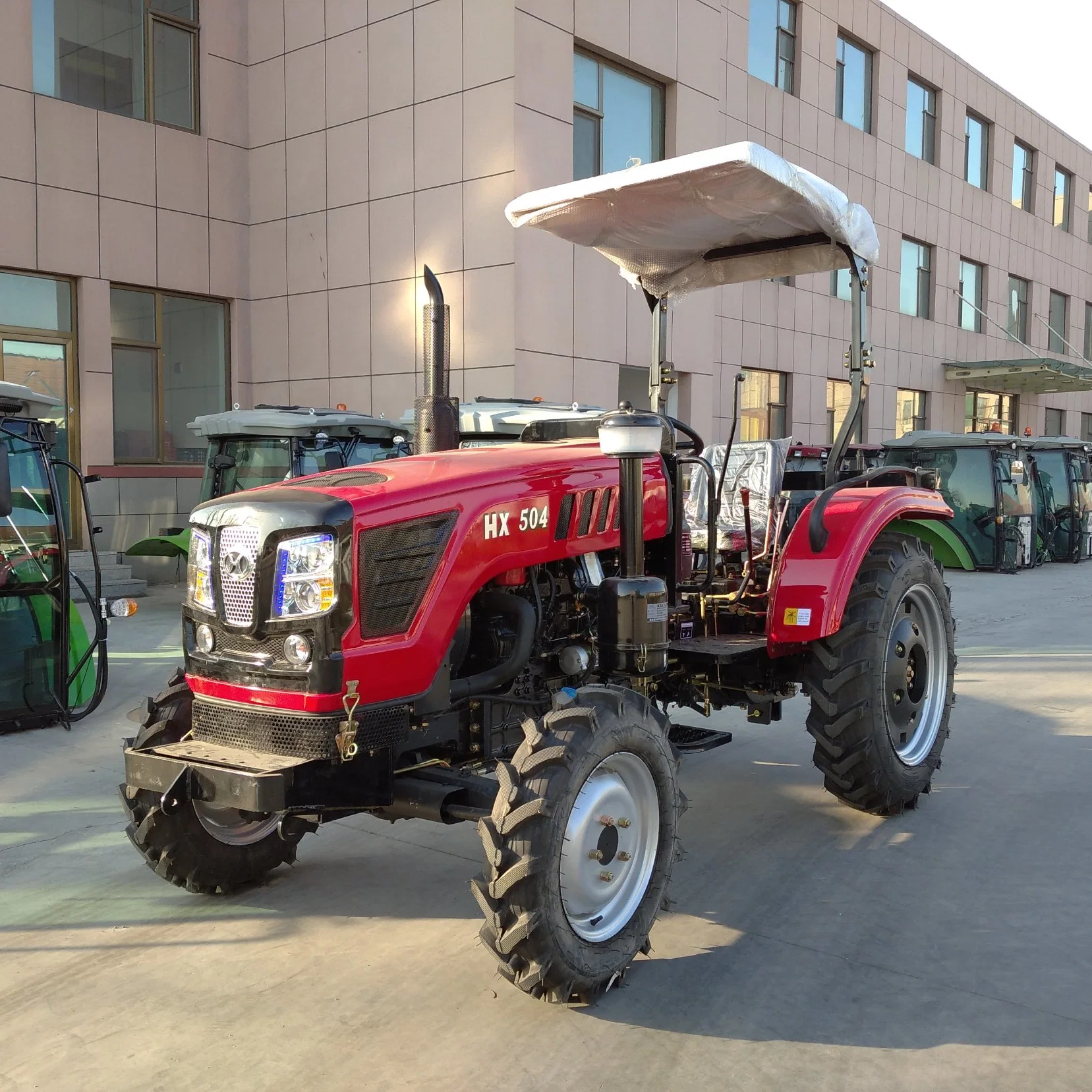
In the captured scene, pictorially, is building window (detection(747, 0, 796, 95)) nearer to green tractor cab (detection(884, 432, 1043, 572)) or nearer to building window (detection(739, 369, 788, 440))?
building window (detection(739, 369, 788, 440))

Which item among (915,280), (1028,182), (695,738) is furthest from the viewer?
(1028,182)

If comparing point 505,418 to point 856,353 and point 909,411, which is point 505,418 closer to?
point 856,353

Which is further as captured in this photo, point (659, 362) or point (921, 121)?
point (921, 121)

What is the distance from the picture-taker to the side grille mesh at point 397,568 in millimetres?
3188

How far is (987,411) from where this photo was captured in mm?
27672

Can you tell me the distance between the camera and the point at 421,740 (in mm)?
3445

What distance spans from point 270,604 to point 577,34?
11.9 metres

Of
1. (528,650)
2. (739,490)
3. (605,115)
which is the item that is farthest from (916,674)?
(605,115)

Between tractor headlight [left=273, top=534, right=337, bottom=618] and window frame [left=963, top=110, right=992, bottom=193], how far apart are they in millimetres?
25982

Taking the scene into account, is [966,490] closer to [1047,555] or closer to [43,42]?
[1047,555]

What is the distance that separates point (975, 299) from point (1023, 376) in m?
2.60

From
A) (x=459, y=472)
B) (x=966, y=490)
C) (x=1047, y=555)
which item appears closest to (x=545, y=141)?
(x=966, y=490)

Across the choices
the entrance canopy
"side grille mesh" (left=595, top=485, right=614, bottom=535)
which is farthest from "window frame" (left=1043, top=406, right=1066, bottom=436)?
"side grille mesh" (left=595, top=485, right=614, bottom=535)

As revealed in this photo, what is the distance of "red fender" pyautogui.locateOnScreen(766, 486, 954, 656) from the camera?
4.41m
